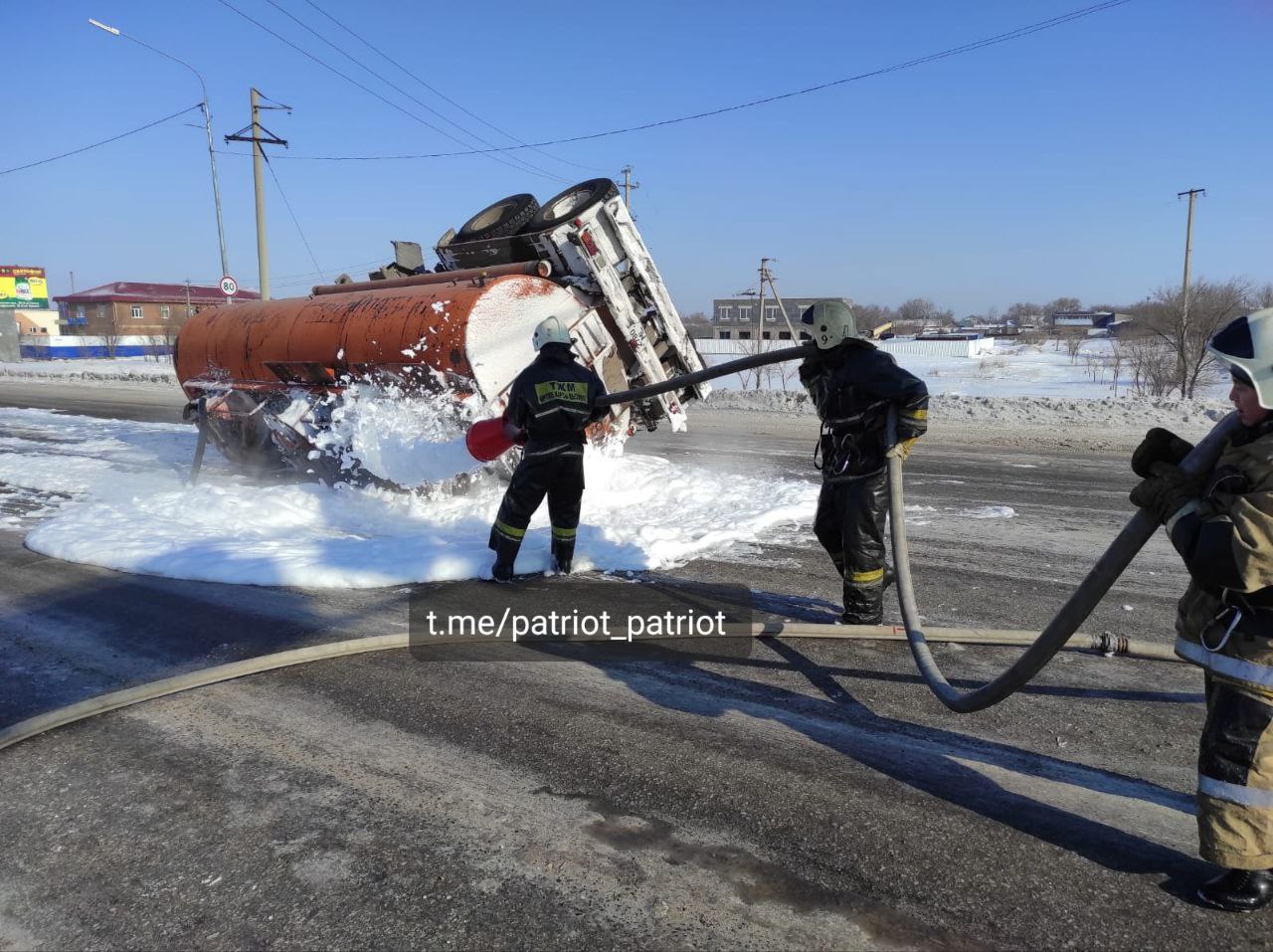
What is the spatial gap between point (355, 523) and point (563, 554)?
2.27 meters

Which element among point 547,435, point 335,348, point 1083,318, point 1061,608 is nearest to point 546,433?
point 547,435

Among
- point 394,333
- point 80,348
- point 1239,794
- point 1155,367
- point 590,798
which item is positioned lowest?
point 590,798

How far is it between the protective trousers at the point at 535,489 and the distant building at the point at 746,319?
59.9 m

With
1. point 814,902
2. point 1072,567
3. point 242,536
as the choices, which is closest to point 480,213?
point 242,536

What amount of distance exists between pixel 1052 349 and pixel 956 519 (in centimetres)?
6344

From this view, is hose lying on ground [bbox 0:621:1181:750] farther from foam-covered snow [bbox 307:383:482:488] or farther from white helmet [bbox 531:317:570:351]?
foam-covered snow [bbox 307:383:482:488]

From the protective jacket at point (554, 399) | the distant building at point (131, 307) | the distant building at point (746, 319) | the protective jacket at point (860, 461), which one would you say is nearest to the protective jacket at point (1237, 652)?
the protective jacket at point (860, 461)

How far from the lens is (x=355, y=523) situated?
6.63 metres

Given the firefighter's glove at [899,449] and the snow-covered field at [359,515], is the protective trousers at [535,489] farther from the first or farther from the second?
the firefighter's glove at [899,449]

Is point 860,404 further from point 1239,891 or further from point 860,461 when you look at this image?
point 1239,891

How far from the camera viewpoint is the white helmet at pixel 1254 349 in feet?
6.60

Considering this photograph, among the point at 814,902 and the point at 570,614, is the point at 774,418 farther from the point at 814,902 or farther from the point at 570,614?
the point at 814,902

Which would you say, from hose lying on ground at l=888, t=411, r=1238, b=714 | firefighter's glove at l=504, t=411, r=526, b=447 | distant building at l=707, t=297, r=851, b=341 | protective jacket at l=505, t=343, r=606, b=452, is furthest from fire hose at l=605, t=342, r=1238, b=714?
distant building at l=707, t=297, r=851, b=341

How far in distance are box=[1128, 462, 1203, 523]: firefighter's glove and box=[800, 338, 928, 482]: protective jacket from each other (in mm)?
Result: 1706
